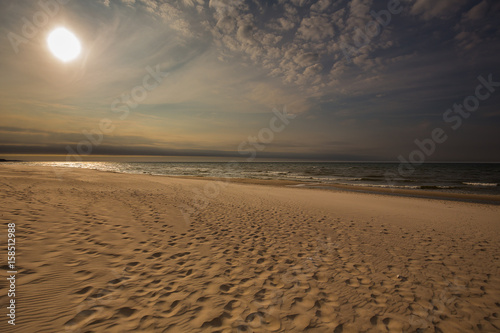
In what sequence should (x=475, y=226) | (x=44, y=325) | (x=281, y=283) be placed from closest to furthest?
(x=44, y=325) < (x=281, y=283) < (x=475, y=226)

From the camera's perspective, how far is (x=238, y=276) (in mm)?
4945

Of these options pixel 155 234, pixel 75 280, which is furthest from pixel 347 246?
pixel 75 280

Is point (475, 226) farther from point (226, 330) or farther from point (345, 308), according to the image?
point (226, 330)

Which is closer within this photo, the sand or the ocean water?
the sand

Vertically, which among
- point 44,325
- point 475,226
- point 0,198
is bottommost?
point 475,226

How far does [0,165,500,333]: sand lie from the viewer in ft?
11.7

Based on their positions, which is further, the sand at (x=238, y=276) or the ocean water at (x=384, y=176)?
the ocean water at (x=384, y=176)

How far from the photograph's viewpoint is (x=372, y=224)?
1005cm

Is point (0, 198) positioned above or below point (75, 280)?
above

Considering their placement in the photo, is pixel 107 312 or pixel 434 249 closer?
pixel 107 312

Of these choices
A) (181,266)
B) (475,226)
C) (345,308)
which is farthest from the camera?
(475,226)

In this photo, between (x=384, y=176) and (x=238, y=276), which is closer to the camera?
(x=238, y=276)

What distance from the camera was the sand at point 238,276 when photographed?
3570 mm

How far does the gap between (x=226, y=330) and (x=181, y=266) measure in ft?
7.53
